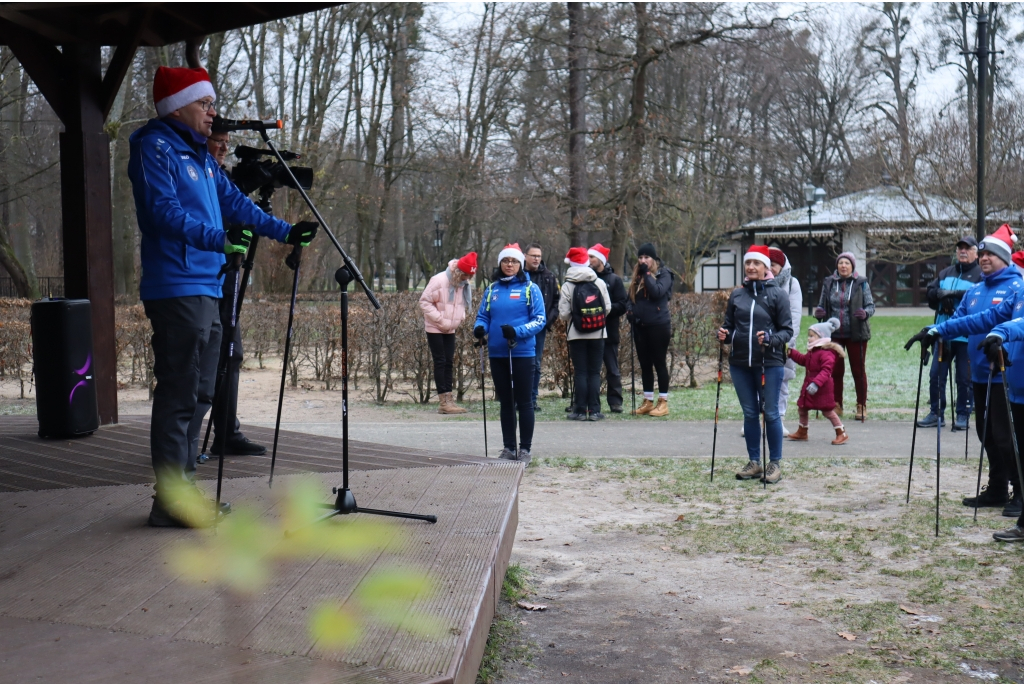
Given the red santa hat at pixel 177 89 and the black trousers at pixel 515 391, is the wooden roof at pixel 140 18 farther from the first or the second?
the black trousers at pixel 515 391

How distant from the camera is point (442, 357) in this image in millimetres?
11898

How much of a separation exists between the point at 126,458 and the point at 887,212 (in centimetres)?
3259

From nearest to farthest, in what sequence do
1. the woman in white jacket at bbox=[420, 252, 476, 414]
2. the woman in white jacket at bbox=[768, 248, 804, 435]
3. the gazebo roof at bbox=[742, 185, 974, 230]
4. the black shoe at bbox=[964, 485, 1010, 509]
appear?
the black shoe at bbox=[964, 485, 1010, 509]
the woman in white jacket at bbox=[768, 248, 804, 435]
the woman in white jacket at bbox=[420, 252, 476, 414]
the gazebo roof at bbox=[742, 185, 974, 230]

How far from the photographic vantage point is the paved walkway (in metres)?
9.07

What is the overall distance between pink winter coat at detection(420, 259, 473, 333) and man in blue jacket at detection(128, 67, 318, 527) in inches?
281

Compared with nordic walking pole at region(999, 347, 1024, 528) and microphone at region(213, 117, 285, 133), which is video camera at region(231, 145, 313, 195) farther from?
nordic walking pole at region(999, 347, 1024, 528)

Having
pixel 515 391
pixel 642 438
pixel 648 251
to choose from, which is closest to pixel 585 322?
pixel 648 251

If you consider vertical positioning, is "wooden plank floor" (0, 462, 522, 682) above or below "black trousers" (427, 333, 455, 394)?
below

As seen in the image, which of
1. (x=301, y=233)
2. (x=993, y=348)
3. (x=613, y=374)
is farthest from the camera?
(x=613, y=374)

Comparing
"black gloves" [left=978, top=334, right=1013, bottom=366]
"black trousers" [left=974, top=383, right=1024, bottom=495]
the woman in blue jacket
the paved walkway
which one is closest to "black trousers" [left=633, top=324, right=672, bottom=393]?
the paved walkway

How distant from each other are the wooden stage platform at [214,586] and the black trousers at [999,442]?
3.27 meters

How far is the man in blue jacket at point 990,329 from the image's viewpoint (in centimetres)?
651

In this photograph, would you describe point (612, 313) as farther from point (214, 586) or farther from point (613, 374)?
point (214, 586)

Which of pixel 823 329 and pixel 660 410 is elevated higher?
pixel 823 329
